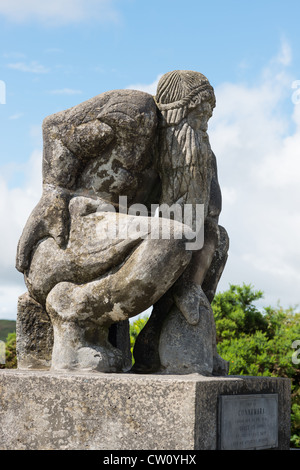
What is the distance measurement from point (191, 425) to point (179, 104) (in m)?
2.03

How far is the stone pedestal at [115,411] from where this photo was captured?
329cm

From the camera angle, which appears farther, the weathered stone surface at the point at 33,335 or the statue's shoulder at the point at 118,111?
the weathered stone surface at the point at 33,335

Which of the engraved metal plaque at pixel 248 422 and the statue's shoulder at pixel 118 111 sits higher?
the statue's shoulder at pixel 118 111

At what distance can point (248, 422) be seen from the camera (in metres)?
3.74

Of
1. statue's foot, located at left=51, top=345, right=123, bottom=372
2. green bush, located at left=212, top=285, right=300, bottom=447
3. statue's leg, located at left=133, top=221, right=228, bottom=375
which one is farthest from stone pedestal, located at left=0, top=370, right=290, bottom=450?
green bush, located at left=212, top=285, right=300, bottom=447

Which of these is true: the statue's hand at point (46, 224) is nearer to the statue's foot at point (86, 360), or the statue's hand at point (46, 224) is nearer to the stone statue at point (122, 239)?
the stone statue at point (122, 239)

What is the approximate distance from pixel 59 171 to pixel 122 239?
2.41 feet

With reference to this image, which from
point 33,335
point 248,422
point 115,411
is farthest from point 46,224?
point 248,422

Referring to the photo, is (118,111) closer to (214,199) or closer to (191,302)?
(214,199)

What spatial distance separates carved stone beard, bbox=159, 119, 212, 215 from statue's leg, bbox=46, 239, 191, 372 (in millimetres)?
505

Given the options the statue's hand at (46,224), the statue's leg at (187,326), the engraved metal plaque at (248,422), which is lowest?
the engraved metal plaque at (248,422)

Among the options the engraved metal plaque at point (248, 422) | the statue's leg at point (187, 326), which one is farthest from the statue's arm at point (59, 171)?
the engraved metal plaque at point (248, 422)

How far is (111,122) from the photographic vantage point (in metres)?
4.07

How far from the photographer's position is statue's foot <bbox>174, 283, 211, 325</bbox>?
3900 millimetres
